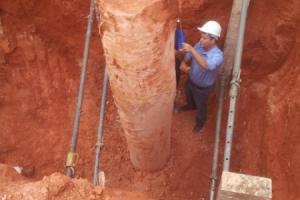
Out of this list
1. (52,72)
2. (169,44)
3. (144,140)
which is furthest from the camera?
(52,72)

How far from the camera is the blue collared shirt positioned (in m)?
4.36

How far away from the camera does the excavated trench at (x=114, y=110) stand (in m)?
5.52

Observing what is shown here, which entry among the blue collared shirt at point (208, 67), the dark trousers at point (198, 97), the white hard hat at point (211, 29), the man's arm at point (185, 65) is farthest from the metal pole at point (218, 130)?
the white hard hat at point (211, 29)

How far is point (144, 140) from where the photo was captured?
4.16 metres

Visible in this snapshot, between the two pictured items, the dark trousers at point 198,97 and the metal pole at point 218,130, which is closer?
the metal pole at point 218,130

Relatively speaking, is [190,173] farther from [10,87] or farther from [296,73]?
[10,87]

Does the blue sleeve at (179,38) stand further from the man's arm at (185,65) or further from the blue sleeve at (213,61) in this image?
the man's arm at (185,65)

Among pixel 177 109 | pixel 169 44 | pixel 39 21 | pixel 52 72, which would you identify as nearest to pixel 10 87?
pixel 52 72

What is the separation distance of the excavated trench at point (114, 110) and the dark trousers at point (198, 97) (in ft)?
1.01

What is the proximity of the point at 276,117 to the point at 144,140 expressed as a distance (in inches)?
99.9

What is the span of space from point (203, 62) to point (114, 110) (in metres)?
2.50

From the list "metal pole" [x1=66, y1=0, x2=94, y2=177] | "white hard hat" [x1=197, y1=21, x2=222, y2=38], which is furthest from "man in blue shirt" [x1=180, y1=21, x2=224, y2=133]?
"metal pole" [x1=66, y1=0, x2=94, y2=177]

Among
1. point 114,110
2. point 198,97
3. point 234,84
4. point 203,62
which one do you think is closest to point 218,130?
point 198,97

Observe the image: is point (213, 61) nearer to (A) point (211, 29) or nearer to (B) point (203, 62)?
(B) point (203, 62)
